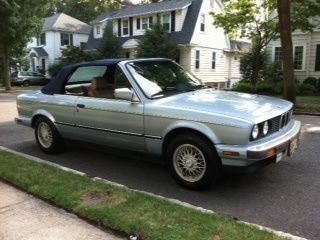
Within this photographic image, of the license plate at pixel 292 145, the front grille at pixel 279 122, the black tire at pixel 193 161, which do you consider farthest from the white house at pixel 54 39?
the license plate at pixel 292 145

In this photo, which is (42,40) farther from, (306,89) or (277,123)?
(277,123)

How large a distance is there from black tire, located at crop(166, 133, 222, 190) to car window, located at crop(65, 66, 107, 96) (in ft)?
6.57

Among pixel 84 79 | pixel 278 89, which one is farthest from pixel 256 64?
pixel 84 79

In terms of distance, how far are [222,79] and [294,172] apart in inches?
1167

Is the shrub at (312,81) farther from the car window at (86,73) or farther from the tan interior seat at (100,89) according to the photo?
the tan interior seat at (100,89)

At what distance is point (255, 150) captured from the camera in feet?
14.8

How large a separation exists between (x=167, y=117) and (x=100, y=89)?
165cm

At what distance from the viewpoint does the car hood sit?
15.6ft

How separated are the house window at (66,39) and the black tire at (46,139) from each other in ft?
122

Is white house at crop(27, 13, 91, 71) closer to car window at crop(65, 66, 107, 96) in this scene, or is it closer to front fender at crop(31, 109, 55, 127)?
front fender at crop(31, 109, 55, 127)

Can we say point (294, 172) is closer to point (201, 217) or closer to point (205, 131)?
point (205, 131)

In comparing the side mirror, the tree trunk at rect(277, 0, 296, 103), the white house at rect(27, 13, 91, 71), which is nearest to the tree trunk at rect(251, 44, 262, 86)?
the tree trunk at rect(277, 0, 296, 103)

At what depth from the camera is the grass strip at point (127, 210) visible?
3.75 meters

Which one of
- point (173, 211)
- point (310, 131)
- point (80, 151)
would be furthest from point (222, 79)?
point (173, 211)
